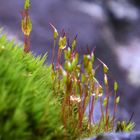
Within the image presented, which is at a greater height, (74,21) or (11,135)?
(74,21)

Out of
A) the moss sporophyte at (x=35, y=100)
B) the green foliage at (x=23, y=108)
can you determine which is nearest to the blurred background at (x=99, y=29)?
the moss sporophyte at (x=35, y=100)

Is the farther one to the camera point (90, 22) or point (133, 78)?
point (90, 22)

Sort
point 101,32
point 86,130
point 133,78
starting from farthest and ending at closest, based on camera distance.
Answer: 1. point 101,32
2. point 133,78
3. point 86,130

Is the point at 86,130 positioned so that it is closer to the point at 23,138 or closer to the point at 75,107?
the point at 75,107

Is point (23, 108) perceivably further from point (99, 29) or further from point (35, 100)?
point (99, 29)

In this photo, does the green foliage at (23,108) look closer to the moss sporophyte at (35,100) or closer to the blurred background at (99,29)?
the moss sporophyte at (35,100)

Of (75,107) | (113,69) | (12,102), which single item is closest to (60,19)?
(113,69)
